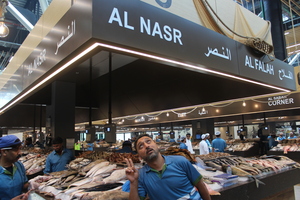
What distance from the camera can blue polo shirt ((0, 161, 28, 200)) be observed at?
2.62 meters

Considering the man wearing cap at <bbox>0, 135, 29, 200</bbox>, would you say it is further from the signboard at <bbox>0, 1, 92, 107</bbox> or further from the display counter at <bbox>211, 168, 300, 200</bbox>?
the display counter at <bbox>211, 168, 300, 200</bbox>

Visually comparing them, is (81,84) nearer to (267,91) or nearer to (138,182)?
(267,91)

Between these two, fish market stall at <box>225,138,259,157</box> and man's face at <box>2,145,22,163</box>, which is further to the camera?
fish market stall at <box>225,138,259,157</box>

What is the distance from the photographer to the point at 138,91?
845 cm

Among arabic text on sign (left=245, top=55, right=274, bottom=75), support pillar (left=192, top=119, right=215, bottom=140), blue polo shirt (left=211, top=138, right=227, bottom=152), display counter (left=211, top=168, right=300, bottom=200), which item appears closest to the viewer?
display counter (left=211, top=168, right=300, bottom=200)

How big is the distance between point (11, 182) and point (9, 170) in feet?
0.45

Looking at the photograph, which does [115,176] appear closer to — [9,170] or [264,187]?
[9,170]

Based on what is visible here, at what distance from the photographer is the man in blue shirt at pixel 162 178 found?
205cm

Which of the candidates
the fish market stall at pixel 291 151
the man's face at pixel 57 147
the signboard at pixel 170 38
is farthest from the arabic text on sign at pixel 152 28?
the fish market stall at pixel 291 151

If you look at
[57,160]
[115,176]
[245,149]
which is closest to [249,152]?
[245,149]

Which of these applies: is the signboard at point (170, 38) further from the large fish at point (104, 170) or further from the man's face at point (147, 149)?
the large fish at point (104, 170)

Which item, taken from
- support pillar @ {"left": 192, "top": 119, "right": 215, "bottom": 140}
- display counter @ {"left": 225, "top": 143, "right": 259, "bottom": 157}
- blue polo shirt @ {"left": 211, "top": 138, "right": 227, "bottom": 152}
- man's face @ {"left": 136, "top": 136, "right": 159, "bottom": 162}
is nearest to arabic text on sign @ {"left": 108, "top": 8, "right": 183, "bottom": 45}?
man's face @ {"left": 136, "top": 136, "right": 159, "bottom": 162}

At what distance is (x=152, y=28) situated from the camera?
9.45 ft

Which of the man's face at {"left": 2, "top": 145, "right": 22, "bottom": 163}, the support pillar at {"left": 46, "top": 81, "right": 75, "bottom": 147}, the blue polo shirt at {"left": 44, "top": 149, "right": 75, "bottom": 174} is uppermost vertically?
the support pillar at {"left": 46, "top": 81, "right": 75, "bottom": 147}
